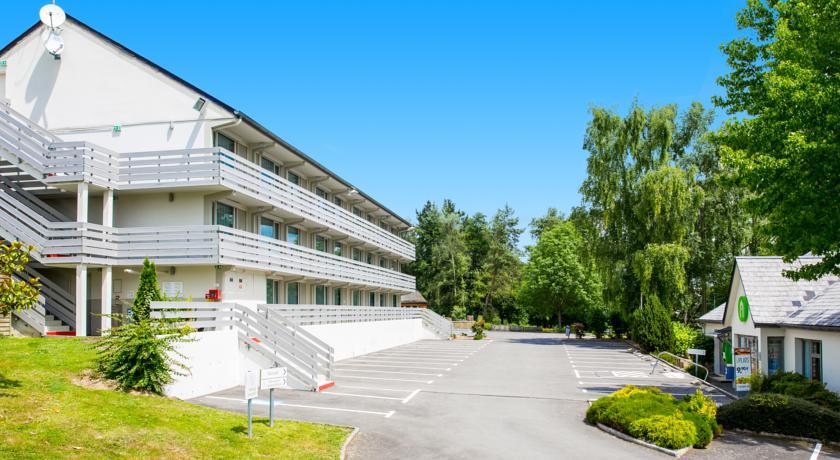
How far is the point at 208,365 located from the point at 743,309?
818 inches

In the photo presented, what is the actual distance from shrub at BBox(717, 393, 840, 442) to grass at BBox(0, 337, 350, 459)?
9.92m

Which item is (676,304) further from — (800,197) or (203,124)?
(203,124)

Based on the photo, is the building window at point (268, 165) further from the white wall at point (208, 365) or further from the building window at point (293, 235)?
the white wall at point (208, 365)

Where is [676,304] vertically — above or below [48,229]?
below

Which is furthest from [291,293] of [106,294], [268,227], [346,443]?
[346,443]

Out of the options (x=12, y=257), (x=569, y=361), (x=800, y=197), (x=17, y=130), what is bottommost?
(x=569, y=361)

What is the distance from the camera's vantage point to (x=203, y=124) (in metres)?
23.2

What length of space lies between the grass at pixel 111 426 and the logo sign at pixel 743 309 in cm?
1854

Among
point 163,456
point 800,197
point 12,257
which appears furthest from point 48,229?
point 800,197

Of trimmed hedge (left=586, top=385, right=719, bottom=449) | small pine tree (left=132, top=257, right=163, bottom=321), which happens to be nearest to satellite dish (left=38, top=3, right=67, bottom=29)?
small pine tree (left=132, top=257, right=163, bottom=321)

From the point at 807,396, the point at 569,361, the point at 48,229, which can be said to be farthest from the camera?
the point at 569,361

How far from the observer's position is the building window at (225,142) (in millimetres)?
23938

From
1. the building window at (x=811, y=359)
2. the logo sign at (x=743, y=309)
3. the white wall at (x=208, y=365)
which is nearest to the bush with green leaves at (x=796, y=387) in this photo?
the building window at (x=811, y=359)

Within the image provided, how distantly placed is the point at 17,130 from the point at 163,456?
650 inches
